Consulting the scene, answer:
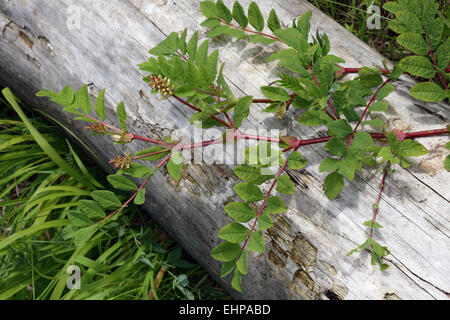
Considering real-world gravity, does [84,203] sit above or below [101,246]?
above

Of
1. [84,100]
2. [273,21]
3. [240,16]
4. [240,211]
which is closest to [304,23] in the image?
[273,21]

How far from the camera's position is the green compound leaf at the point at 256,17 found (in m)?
1.29

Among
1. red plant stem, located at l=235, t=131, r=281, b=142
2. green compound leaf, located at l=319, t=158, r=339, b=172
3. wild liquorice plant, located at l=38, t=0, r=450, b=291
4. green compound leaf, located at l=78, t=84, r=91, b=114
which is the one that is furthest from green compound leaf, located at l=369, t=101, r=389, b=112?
green compound leaf, located at l=78, t=84, r=91, b=114

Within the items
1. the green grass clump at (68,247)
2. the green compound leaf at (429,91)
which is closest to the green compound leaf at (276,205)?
the green compound leaf at (429,91)

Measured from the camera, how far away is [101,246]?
6.62 ft

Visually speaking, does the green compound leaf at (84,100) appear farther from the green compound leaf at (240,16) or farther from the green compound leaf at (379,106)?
the green compound leaf at (379,106)

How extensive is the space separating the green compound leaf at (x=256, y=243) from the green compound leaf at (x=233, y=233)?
2cm

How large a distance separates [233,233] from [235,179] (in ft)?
0.91

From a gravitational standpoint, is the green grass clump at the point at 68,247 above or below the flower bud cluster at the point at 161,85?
below

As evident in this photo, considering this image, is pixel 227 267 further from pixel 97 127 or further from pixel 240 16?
pixel 240 16

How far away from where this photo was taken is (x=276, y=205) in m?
1.12

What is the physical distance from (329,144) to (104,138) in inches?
41.5

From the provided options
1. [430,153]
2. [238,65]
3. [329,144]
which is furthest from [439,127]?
[238,65]
